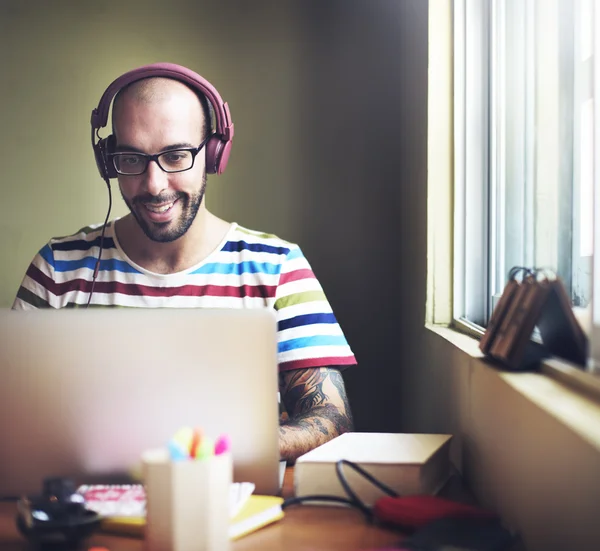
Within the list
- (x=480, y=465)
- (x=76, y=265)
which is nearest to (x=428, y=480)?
(x=480, y=465)

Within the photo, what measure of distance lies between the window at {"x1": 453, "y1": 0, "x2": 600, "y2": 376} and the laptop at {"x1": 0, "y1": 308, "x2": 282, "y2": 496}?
0.46 meters

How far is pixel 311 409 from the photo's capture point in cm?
158

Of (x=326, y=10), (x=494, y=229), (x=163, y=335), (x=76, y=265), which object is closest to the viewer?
(x=163, y=335)

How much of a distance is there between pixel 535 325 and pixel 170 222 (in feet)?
3.70

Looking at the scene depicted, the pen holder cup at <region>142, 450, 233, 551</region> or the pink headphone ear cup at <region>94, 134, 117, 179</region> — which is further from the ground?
the pink headphone ear cup at <region>94, 134, 117, 179</region>

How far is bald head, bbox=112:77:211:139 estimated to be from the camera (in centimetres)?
182

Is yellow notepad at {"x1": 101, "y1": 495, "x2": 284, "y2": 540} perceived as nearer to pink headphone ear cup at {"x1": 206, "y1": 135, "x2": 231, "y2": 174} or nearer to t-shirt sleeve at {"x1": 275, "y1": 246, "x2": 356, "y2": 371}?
t-shirt sleeve at {"x1": 275, "y1": 246, "x2": 356, "y2": 371}

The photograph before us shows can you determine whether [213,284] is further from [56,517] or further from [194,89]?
[56,517]

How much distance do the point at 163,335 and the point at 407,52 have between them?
1765mm

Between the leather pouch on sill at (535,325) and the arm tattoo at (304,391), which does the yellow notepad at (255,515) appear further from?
the arm tattoo at (304,391)

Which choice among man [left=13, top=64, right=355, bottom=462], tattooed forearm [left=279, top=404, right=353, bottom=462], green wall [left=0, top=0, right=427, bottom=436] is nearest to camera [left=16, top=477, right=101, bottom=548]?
tattooed forearm [left=279, top=404, right=353, bottom=462]

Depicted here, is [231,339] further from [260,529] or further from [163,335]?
[260,529]

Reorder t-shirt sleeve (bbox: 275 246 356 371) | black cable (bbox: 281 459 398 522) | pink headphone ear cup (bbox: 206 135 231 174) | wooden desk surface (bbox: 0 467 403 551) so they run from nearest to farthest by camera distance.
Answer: wooden desk surface (bbox: 0 467 403 551)
black cable (bbox: 281 459 398 522)
t-shirt sleeve (bbox: 275 246 356 371)
pink headphone ear cup (bbox: 206 135 231 174)

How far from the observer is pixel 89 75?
8.38 feet
